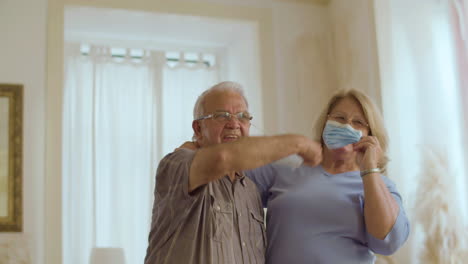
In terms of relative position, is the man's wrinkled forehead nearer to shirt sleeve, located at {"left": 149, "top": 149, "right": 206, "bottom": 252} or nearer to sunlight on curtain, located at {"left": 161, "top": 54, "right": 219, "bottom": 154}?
shirt sleeve, located at {"left": 149, "top": 149, "right": 206, "bottom": 252}

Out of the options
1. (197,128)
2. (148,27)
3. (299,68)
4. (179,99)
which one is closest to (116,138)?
(179,99)

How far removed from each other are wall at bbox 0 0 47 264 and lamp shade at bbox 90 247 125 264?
0.31m

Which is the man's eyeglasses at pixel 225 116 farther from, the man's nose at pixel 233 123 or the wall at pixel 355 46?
the wall at pixel 355 46

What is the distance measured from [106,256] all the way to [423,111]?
6.49 ft

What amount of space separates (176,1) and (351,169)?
2.12m

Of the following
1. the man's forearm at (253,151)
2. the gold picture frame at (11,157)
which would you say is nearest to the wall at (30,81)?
the gold picture frame at (11,157)

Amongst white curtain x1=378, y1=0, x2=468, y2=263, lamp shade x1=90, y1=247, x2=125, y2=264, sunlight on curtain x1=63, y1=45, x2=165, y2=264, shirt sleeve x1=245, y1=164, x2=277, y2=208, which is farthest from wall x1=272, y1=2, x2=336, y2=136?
shirt sleeve x1=245, y1=164, x2=277, y2=208

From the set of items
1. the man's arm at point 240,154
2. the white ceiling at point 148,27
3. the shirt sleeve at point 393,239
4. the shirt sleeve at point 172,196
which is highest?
the white ceiling at point 148,27

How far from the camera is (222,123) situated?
1.91m

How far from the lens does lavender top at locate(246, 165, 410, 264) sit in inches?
79.5

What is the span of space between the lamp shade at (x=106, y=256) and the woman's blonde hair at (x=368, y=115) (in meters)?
1.66

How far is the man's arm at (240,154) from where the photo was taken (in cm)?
156

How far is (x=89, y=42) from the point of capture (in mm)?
4254

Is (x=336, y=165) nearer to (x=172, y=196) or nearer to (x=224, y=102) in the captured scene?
(x=224, y=102)
